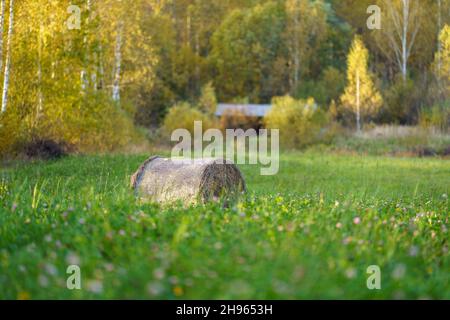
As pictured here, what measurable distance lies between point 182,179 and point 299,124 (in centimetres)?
2121

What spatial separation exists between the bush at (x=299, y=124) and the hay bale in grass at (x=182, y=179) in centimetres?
2018

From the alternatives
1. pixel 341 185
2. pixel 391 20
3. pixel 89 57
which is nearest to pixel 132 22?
pixel 89 57

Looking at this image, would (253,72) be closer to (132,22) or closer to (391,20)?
(391,20)

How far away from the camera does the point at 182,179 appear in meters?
9.31

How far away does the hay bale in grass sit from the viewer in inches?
361

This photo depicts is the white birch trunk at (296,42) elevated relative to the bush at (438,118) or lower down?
elevated

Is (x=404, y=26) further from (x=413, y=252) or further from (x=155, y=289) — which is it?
(x=155, y=289)

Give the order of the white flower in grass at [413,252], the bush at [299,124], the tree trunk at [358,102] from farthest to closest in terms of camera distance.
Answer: the tree trunk at [358,102] → the bush at [299,124] → the white flower in grass at [413,252]

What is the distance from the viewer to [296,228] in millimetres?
5656

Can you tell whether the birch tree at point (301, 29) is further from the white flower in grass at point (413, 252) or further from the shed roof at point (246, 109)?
the white flower in grass at point (413, 252)

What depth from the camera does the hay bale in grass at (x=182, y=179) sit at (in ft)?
30.1

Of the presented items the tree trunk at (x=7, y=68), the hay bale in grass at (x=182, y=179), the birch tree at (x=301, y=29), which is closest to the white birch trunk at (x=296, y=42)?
the birch tree at (x=301, y=29)

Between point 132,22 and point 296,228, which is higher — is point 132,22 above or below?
above
